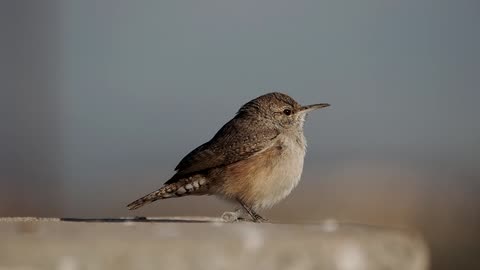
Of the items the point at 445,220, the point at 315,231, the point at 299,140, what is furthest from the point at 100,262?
the point at 445,220

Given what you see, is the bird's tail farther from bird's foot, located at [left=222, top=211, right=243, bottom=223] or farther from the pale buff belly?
bird's foot, located at [left=222, top=211, right=243, bottom=223]

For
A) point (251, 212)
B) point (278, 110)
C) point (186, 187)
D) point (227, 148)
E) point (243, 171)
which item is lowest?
point (251, 212)

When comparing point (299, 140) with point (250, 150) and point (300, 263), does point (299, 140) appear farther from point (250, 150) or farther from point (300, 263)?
point (300, 263)

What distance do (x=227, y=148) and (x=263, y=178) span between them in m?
0.42

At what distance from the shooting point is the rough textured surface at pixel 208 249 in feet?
9.93

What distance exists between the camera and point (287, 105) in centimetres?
761

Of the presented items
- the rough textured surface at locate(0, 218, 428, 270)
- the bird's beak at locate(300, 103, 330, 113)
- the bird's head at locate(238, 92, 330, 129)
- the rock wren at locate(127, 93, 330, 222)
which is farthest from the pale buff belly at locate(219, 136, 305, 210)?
the rough textured surface at locate(0, 218, 428, 270)

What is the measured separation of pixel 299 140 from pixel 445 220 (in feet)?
14.9

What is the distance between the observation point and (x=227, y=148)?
684 cm

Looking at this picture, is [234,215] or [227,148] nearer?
[234,215]

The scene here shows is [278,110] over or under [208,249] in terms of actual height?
under

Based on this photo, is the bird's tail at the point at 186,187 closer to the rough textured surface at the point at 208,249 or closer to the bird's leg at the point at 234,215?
the bird's leg at the point at 234,215

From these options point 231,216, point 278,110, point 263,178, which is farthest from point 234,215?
point 278,110

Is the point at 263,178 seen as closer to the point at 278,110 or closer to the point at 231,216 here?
the point at 231,216
